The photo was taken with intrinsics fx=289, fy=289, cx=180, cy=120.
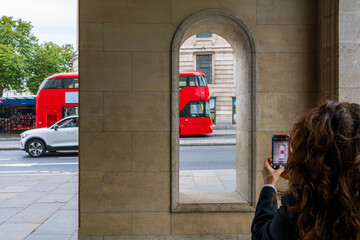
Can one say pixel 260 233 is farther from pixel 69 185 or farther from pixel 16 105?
pixel 16 105

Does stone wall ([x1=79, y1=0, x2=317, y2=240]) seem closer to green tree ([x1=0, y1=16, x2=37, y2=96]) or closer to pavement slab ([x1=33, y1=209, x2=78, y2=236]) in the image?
pavement slab ([x1=33, y1=209, x2=78, y2=236])

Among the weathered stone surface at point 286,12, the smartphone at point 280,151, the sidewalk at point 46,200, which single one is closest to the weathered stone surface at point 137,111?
the weathered stone surface at point 286,12

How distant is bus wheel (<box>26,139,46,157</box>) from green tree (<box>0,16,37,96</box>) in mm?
17393

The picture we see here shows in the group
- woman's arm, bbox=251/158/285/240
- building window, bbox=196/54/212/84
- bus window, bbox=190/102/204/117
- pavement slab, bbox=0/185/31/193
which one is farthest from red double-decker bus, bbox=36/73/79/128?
woman's arm, bbox=251/158/285/240

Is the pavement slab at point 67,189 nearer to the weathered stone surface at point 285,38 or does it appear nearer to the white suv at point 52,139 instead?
the white suv at point 52,139

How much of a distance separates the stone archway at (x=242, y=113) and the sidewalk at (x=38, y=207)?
205cm

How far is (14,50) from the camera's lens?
2908cm

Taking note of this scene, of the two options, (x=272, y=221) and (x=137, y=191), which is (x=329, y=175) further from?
(x=137, y=191)

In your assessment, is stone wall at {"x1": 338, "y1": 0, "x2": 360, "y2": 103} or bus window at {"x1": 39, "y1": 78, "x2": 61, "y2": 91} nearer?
stone wall at {"x1": 338, "y1": 0, "x2": 360, "y2": 103}

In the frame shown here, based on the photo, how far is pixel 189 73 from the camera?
64.8ft

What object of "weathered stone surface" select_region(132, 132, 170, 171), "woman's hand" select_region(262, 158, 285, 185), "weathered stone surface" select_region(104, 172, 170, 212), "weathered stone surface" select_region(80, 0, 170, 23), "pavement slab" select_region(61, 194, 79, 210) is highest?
"weathered stone surface" select_region(80, 0, 170, 23)

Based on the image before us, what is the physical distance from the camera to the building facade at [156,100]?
4070mm

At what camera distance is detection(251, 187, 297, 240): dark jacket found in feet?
3.98

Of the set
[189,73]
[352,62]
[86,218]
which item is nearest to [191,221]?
[86,218]
